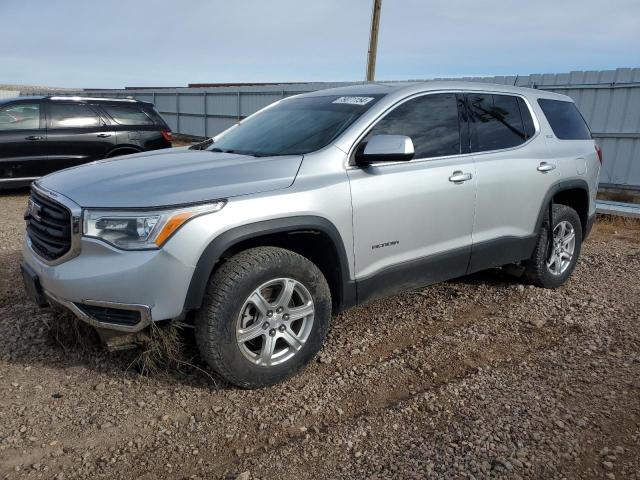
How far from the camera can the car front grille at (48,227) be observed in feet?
8.98

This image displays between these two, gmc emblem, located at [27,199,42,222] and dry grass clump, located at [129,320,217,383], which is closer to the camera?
dry grass clump, located at [129,320,217,383]

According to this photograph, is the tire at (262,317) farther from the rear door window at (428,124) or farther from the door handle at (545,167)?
the door handle at (545,167)

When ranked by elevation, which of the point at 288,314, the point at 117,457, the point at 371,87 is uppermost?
the point at 371,87

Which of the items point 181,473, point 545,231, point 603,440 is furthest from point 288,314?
point 545,231

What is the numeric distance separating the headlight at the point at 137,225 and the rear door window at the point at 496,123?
2.41m

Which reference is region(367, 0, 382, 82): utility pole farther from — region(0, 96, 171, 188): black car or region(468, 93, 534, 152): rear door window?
region(468, 93, 534, 152): rear door window

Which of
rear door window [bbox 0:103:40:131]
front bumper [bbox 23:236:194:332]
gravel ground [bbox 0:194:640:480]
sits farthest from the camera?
rear door window [bbox 0:103:40:131]

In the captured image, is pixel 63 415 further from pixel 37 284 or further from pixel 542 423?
pixel 542 423

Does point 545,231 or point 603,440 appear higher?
point 545,231

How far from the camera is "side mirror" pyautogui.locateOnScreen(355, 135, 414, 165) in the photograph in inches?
121

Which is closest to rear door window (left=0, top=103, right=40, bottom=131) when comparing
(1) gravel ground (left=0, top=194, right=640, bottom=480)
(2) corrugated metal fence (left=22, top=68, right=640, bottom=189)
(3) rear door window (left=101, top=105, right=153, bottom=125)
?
(3) rear door window (left=101, top=105, right=153, bottom=125)

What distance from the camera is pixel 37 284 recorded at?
9.46ft

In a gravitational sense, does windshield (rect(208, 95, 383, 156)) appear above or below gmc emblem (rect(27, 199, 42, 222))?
above

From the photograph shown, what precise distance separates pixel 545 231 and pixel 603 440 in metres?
2.36
